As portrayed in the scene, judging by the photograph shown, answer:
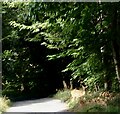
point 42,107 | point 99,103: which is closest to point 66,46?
point 42,107

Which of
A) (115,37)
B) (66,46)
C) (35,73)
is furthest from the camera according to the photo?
(35,73)

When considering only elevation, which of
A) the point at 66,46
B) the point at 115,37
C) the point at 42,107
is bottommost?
the point at 42,107

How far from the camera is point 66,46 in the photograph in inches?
741

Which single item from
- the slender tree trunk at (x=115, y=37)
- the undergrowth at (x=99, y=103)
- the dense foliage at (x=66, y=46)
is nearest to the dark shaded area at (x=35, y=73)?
the dense foliage at (x=66, y=46)

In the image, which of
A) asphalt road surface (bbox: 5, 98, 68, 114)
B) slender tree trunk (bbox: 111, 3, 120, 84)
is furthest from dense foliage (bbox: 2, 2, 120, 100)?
asphalt road surface (bbox: 5, 98, 68, 114)

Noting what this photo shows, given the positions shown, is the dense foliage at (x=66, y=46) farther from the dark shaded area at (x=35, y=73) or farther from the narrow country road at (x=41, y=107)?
the narrow country road at (x=41, y=107)

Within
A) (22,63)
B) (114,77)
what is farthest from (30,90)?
(114,77)

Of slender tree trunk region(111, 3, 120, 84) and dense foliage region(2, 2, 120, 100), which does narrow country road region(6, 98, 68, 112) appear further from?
slender tree trunk region(111, 3, 120, 84)

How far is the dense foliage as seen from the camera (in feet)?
33.7

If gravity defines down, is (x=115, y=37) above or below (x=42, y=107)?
above

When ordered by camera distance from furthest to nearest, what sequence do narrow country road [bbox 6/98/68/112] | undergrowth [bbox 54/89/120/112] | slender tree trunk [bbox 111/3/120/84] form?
1. narrow country road [bbox 6/98/68/112]
2. undergrowth [bbox 54/89/120/112]
3. slender tree trunk [bbox 111/3/120/84]

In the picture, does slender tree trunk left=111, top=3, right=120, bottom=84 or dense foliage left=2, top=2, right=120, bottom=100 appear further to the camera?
slender tree trunk left=111, top=3, right=120, bottom=84

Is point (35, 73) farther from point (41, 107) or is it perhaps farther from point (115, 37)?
point (115, 37)

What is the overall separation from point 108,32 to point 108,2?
1.80 metres
